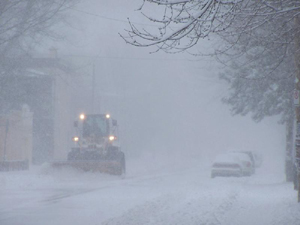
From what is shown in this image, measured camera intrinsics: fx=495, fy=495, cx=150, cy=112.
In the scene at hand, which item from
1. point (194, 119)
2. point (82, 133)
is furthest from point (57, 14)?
point (194, 119)

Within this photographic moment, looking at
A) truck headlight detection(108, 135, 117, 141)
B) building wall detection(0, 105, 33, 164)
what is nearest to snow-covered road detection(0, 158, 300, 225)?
truck headlight detection(108, 135, 117, 141)

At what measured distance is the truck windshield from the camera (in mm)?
24406

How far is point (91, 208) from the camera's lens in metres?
11.7

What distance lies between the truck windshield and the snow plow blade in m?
3.20

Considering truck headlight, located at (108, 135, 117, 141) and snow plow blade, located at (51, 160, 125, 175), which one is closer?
snow plow blade, located at (51, 160, 125, 175)

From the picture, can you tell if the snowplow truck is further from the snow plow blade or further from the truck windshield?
the snow plow blade

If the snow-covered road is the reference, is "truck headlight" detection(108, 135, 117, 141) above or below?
above

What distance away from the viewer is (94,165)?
2127 cm

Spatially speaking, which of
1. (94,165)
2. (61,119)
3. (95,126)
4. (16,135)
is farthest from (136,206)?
(61,119)

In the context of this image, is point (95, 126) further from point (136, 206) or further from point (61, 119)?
point (61, 119)

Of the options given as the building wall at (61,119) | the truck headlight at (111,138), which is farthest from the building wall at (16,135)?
the truck headlight at (111,138)

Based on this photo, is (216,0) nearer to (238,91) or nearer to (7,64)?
(238,91)

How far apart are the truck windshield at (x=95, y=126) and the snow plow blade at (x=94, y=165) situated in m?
3.20

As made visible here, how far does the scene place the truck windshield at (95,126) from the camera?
24406mm
